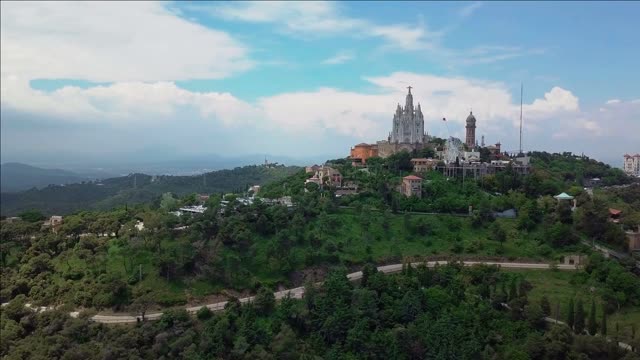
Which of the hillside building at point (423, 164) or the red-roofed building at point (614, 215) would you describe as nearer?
the red-roofed building at point (614, 215)

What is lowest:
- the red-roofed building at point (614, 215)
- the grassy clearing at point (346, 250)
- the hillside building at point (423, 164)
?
the grassy clearing at point (346, 250)

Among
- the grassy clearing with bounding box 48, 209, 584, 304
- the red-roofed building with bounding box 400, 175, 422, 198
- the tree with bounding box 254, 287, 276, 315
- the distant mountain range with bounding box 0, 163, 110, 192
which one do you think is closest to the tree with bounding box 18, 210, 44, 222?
the grassy clearing with bounding box 48, 209, 584, 304

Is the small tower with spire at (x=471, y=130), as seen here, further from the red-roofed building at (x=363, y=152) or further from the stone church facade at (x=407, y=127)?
the red-roofed building at (x=363, y=152)

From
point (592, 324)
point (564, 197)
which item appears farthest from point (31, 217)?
point (564, 197)

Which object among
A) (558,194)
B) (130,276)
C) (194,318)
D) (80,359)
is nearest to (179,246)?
(130,276)

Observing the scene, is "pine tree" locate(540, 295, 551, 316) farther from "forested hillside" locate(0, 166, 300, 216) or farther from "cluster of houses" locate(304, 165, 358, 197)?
"forested hillside" locate(0, 166, 300, 216)

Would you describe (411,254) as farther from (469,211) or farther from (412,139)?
(412,139)

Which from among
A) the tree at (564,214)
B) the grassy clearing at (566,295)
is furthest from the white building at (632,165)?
the grassy clearing at (566,295)
